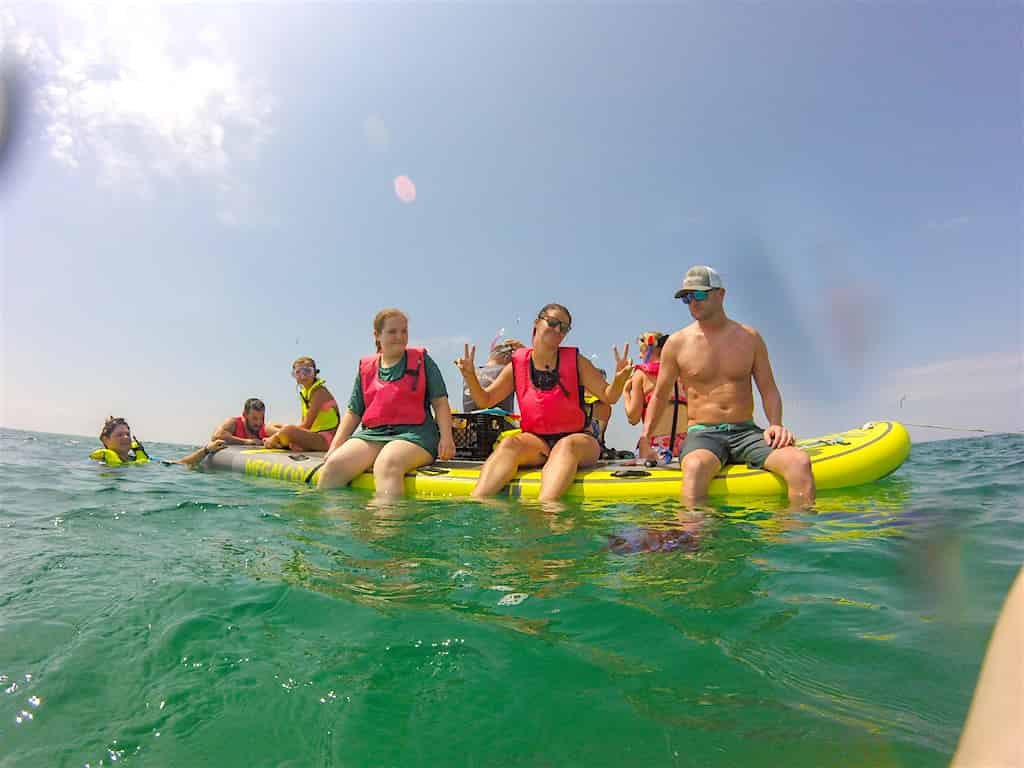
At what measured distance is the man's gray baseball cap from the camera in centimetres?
432

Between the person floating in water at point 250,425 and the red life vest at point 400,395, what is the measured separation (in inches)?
162

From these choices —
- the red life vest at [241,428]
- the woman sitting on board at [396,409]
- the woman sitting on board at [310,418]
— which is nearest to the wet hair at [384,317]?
the woman sitting on board at [396,409]

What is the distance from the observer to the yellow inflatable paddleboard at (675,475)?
4.22 m

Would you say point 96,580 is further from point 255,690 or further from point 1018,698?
point 1018,698

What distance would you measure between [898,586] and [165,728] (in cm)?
240

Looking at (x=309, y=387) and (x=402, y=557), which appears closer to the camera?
(x=402, y=557)

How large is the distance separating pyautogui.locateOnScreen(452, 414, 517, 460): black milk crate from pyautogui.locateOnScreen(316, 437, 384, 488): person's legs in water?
139cm

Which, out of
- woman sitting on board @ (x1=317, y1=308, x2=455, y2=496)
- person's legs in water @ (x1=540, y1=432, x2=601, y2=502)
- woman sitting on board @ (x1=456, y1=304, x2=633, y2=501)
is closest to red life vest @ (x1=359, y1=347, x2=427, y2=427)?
woman sitting on board @ (x1=317, y1=308, x2=455, y2=496)

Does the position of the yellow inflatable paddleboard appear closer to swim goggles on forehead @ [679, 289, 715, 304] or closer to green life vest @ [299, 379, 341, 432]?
swim goggles on forehead @ [679, 289, 715, 304]

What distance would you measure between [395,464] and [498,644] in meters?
3.44

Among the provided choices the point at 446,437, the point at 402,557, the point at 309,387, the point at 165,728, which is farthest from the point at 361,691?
the point at 309,387

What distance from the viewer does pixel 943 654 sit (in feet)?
5.16

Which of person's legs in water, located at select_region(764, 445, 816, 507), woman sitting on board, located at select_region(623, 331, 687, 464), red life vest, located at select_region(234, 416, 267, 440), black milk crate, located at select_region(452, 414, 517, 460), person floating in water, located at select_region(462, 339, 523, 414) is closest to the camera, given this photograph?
person's legs in water, located at select_region(764, 445, 816, 507)

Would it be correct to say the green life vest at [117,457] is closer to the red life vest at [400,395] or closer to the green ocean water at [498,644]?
the red life vest at [400,395]
